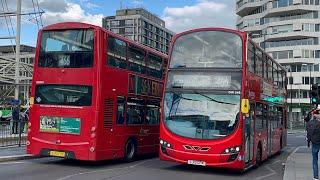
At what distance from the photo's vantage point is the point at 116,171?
49.9 ft

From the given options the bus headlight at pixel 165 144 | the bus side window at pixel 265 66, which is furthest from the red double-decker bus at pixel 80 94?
the bus side window at pixel 265 66

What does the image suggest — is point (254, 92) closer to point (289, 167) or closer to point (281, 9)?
point (289, 167)

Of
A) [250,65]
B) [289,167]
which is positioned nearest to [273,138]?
[289,167]

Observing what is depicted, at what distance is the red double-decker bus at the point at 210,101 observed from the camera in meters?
15.1

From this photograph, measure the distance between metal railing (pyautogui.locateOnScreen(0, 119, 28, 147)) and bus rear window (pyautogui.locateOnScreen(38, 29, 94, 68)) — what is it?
636 cm

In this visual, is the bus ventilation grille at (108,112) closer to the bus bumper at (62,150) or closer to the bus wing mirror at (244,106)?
the bus bumper at (62,150)

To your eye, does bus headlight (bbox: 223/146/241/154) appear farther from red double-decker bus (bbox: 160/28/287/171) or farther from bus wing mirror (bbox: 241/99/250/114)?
bus wing mirror (bbox: 241/99/250/114)

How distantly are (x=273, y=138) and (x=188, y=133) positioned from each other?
7578 millimetres

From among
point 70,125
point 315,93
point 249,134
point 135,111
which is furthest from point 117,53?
point 315,93

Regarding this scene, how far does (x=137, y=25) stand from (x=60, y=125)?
10644cm

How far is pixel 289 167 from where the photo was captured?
1766cm

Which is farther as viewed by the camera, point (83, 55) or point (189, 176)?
point (83, 55)

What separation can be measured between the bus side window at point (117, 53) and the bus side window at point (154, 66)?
2.31 meters

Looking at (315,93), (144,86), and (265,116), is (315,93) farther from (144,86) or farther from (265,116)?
(144,86)
